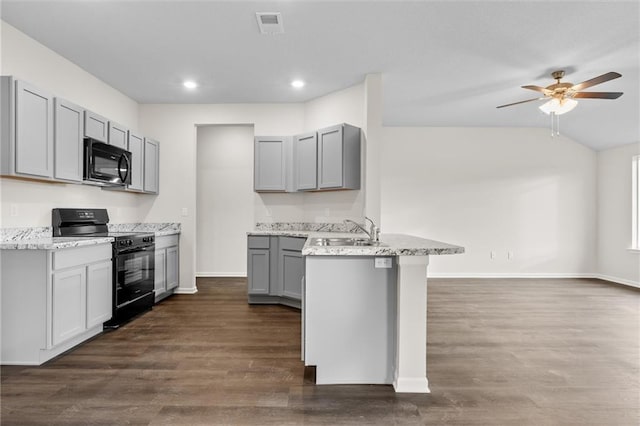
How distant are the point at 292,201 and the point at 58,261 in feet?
9.55

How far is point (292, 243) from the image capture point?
426cm

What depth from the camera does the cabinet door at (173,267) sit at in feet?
15.3

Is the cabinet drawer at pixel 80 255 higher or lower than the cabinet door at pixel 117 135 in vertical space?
lower

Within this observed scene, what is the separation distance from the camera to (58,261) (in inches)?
106

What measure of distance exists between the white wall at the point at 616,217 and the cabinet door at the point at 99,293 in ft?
24.4

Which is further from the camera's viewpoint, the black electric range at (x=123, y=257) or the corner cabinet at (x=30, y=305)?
the black electric range at (x=123, y=257)

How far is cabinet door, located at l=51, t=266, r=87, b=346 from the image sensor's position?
265 cm

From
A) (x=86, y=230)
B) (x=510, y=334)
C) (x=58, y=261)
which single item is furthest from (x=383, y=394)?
(x=86, y=230)

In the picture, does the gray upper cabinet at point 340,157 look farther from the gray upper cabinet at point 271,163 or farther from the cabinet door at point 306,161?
the gray upper cabinet at point 271,163

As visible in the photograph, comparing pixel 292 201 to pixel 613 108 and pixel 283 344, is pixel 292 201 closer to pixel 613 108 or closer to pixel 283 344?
pixel 283 344

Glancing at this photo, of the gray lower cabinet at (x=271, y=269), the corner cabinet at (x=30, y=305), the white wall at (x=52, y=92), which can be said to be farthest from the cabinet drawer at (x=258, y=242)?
the corner cabinet at (x=30, y=305)

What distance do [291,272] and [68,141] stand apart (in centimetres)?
263

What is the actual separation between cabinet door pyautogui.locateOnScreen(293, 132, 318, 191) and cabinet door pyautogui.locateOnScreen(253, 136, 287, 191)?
0.19 metres

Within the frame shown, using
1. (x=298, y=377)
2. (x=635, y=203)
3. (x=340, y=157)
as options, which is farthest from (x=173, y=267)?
(x=635, y=203)
